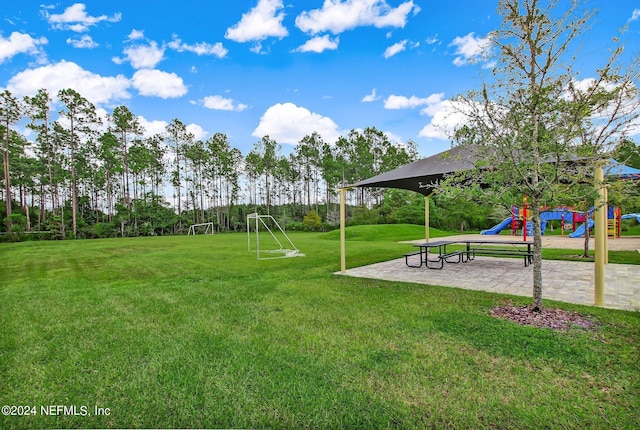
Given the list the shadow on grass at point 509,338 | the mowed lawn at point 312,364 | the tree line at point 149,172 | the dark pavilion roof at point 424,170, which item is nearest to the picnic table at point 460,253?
the dark pavilion roof at point 424,170

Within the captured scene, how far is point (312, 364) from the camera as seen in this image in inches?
103

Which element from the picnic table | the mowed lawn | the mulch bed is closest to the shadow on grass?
the mowed lawn

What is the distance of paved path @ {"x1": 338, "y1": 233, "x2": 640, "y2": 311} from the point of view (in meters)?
4.64

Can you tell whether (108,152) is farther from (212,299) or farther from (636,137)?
(636,137)

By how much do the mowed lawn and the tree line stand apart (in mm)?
26770

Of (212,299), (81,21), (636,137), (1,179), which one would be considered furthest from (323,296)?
(1,179)

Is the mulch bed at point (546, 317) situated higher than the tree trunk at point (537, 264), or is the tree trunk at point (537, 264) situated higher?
the tree trunk at point (537, 264)

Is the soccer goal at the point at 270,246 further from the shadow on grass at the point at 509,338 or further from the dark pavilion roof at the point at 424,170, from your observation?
the shadow on grass at the point at 509,338

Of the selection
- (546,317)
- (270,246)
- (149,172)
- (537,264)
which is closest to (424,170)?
(537,264)

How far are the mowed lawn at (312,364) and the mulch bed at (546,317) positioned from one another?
0.55 ft

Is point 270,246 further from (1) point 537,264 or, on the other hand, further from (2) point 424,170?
(1) point 537,264

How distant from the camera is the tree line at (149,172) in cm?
2580

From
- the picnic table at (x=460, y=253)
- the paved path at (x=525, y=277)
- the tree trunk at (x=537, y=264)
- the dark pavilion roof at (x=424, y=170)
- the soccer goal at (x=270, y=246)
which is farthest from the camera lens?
the soccer goal at (x=270, y=246)

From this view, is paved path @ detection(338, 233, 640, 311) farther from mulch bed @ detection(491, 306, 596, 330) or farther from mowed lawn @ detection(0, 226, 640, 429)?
mulch bed @ detection(491, 306, 596, 330)
